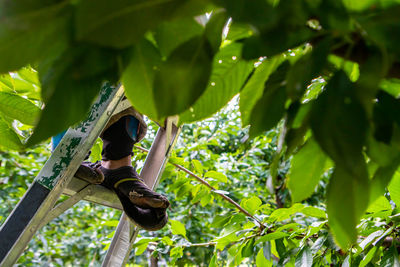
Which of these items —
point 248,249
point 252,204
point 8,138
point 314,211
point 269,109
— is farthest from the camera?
point 252,204

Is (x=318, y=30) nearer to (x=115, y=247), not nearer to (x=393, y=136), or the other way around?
(x=393, y=136)

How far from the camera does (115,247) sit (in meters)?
1.56

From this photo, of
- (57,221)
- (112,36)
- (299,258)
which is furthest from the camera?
(57,221)

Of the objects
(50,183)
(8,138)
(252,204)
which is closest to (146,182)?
(252,204)

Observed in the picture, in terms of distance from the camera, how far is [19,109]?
687 mm

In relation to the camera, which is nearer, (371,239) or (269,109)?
(269,109)

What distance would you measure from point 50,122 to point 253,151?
3302 millimetres

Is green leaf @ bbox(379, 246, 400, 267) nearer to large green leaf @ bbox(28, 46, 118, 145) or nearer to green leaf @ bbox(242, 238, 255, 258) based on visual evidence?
green leaf @ bbox(242, 238, 255, 258)

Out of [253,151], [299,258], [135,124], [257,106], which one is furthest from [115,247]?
[253,151]

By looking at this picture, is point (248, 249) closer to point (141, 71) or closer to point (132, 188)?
point (132, 188)

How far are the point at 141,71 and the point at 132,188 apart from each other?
994 millimetres

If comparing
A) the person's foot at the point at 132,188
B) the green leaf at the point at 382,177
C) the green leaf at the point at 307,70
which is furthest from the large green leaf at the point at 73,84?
the person's foot at the point at 132,188

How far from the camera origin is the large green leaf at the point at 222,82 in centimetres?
47

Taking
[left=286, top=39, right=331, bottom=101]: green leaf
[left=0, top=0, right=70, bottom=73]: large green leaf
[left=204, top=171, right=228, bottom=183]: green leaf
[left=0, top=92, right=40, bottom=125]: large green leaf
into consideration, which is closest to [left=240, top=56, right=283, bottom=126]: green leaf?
[left=286, top=39, right=331, bottom=101]: green leaf
